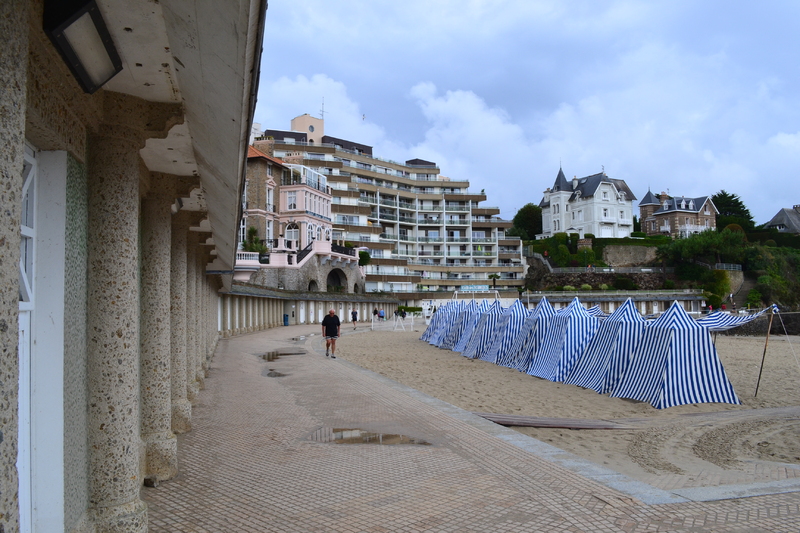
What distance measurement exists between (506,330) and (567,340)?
454 centimetres

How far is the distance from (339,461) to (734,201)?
109458 millimetres

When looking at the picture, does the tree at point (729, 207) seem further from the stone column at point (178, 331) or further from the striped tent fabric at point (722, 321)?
the stone column at point (178, 331)

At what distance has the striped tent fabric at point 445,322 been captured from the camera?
27.7 m

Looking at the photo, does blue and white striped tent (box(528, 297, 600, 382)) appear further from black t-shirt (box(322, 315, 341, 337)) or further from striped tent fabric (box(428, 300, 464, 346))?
striped tent fabric (box(428, 300, 464, 346))

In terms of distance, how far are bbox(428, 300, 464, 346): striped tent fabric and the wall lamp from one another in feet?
80.6

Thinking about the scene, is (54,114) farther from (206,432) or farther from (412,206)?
(412,206)

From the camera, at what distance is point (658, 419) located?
1107cm

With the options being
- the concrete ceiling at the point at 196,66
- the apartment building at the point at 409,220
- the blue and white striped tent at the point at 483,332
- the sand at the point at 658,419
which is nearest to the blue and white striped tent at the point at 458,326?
the blue and white striped tent at the point at 483,332

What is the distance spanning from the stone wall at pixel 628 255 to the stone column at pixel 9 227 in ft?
278

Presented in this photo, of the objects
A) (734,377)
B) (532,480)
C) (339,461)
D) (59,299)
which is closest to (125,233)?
(59,299)

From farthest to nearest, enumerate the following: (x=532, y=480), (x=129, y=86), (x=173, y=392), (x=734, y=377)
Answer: (x=734, y=377), (x=173, y=392), (x=532, y=480), (x=129, y=86)

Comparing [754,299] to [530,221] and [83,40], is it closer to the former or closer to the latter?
[530,221]

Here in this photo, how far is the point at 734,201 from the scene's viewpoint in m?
101

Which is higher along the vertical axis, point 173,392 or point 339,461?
point 173,392
